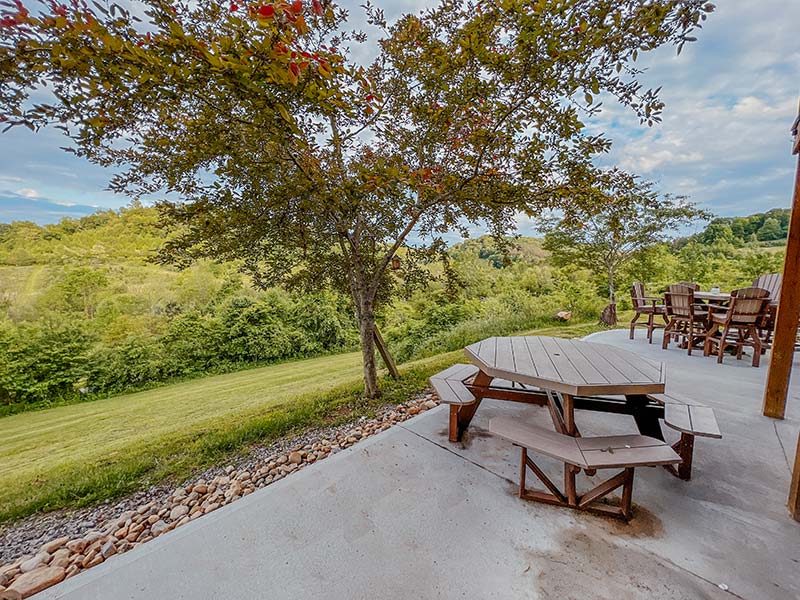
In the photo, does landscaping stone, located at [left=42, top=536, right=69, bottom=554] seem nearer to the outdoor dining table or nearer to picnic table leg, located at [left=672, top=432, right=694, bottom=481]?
the outdoor dining table

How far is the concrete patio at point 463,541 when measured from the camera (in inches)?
A: 46.1

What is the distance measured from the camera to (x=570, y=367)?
5.96 ft

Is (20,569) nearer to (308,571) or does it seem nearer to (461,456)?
(308,571)

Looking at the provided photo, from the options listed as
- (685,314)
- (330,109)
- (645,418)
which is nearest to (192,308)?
(330,109)

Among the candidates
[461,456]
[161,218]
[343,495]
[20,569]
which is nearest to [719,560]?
[461,456]

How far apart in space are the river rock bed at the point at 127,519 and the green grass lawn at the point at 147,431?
0.15 m

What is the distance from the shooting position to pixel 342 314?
A: 946cm

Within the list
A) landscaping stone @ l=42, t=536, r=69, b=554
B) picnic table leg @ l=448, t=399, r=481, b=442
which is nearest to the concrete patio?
picnic table leg @ l=448, t=399, r=481, b=442

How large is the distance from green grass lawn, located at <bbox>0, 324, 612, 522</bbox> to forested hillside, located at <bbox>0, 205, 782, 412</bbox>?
0.96m

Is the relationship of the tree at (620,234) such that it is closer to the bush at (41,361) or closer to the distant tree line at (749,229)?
the distant tree line at (749,229)

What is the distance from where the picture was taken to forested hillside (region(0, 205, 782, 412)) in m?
5.79

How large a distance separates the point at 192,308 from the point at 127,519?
739 centimetres

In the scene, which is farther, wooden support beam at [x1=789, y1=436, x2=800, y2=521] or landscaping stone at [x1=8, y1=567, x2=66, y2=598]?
wooden support beam at [x1=789, y1=436, x2=800, y2=521]

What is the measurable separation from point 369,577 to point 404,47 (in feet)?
11.6
